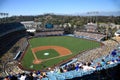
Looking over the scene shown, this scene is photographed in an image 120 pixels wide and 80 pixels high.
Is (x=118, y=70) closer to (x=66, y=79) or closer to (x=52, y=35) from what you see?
(x=66, y=79)

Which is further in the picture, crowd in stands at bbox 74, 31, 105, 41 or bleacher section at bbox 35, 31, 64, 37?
bleacher section at bbox 35, 31, 64, 37

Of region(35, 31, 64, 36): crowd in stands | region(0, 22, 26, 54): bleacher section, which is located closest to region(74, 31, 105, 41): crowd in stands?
region(35, 31, 64, 36): crowd in stands

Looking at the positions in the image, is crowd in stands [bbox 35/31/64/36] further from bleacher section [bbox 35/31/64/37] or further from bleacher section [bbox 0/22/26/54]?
bleacher section [bbox 0/22/26/54]

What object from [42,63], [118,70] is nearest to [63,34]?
[42,63]

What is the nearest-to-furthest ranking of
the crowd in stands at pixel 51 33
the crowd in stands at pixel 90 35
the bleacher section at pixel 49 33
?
the crowd in stands at pixel 90 35, the bleacher section at pixel 49 33, the crowd in stands at pixel 51 33

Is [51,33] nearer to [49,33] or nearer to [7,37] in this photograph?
[49,33]

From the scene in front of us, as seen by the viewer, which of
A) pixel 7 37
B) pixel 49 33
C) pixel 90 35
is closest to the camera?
pixel 7 37

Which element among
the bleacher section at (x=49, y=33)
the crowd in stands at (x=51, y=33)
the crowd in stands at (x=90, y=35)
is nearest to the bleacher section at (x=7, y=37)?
the bleacher section at (x=49, y=33)

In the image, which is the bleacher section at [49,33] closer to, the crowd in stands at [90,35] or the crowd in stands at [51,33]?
the crowd in stands at [51,33]

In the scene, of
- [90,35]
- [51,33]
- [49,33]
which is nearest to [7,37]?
[49,33]

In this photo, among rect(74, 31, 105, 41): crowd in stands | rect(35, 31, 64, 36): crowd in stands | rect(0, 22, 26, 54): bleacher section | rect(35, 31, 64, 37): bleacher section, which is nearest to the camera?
rect(0, 22, 26, 54): bleacher section

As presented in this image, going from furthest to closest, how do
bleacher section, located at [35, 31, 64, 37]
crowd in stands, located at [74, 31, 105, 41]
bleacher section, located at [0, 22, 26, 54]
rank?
bleacher section, located at [35, 31, 64, 37]
crowd in stands, located at [74, 31, 105, 41]
bleacher section, located at [0, 22, 26, 54]
